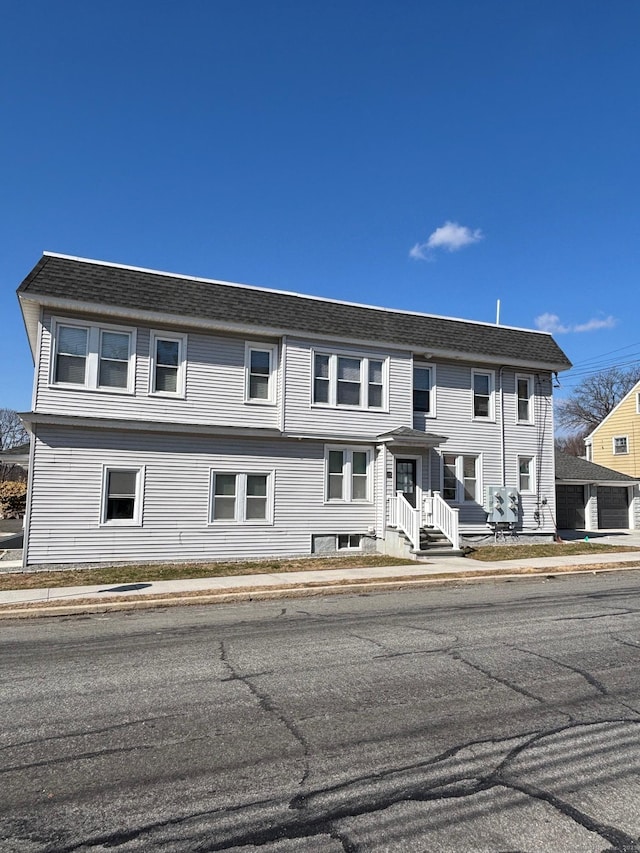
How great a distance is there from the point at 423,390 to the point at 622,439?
66.1 feet

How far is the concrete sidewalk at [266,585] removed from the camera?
10.2 m

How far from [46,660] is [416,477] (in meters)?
14.1

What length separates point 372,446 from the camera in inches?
744

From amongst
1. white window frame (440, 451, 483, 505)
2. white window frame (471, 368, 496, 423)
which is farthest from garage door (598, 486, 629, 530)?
white window frame (440, 451, 483, 505)

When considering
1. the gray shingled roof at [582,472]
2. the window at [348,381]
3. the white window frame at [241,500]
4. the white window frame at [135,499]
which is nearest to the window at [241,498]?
the white window frame at [241,500]

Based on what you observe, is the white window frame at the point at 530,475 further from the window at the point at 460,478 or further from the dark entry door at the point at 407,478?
the dark entry door at the point at 407,478

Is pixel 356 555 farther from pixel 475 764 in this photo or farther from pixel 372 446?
pixel 475 764

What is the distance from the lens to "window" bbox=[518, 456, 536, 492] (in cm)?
2153

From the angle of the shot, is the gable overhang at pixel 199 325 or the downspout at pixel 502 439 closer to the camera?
the gable overhang at pixel 199 325

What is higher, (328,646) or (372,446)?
(372,446)

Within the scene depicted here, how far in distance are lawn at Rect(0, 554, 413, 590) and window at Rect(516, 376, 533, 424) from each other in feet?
27.5

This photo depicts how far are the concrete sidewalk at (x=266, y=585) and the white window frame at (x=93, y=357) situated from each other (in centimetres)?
580

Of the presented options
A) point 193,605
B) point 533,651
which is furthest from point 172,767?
point 193,605

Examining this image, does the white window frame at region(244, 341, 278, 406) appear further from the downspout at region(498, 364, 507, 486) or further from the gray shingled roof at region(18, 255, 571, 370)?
the downspout at region(498, 364, 507, 486)
